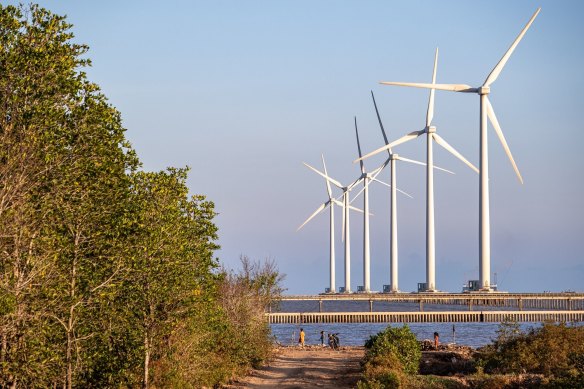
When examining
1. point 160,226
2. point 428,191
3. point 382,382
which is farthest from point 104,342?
point 428,191

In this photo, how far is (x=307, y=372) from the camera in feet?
216

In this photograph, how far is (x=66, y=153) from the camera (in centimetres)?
3306

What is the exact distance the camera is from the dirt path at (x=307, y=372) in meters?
56.9

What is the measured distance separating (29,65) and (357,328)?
147 m

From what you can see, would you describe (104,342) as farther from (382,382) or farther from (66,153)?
(382,382)

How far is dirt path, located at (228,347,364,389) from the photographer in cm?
5691

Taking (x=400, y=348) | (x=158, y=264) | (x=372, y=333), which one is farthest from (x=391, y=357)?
(x=372, y=333)

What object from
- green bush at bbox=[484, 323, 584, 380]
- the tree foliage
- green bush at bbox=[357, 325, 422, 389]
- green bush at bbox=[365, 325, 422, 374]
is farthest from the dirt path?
the tree foliage

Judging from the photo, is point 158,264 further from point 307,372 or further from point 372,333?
point 372,333

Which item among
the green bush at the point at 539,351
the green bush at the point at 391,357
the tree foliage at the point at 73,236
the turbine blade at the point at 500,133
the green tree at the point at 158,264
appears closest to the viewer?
the tree foliage at the point at 73,236

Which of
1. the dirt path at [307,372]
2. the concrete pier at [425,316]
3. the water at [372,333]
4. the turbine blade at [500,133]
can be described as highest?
the turbine blade at [500,133]

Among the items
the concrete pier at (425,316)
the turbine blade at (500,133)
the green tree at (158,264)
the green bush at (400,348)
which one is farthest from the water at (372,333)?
the green tree at (158,264)

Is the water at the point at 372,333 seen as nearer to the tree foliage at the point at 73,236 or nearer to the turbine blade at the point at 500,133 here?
the turbine blade at the point at 500,133

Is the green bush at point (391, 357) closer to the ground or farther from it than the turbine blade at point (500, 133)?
closer to the ground
